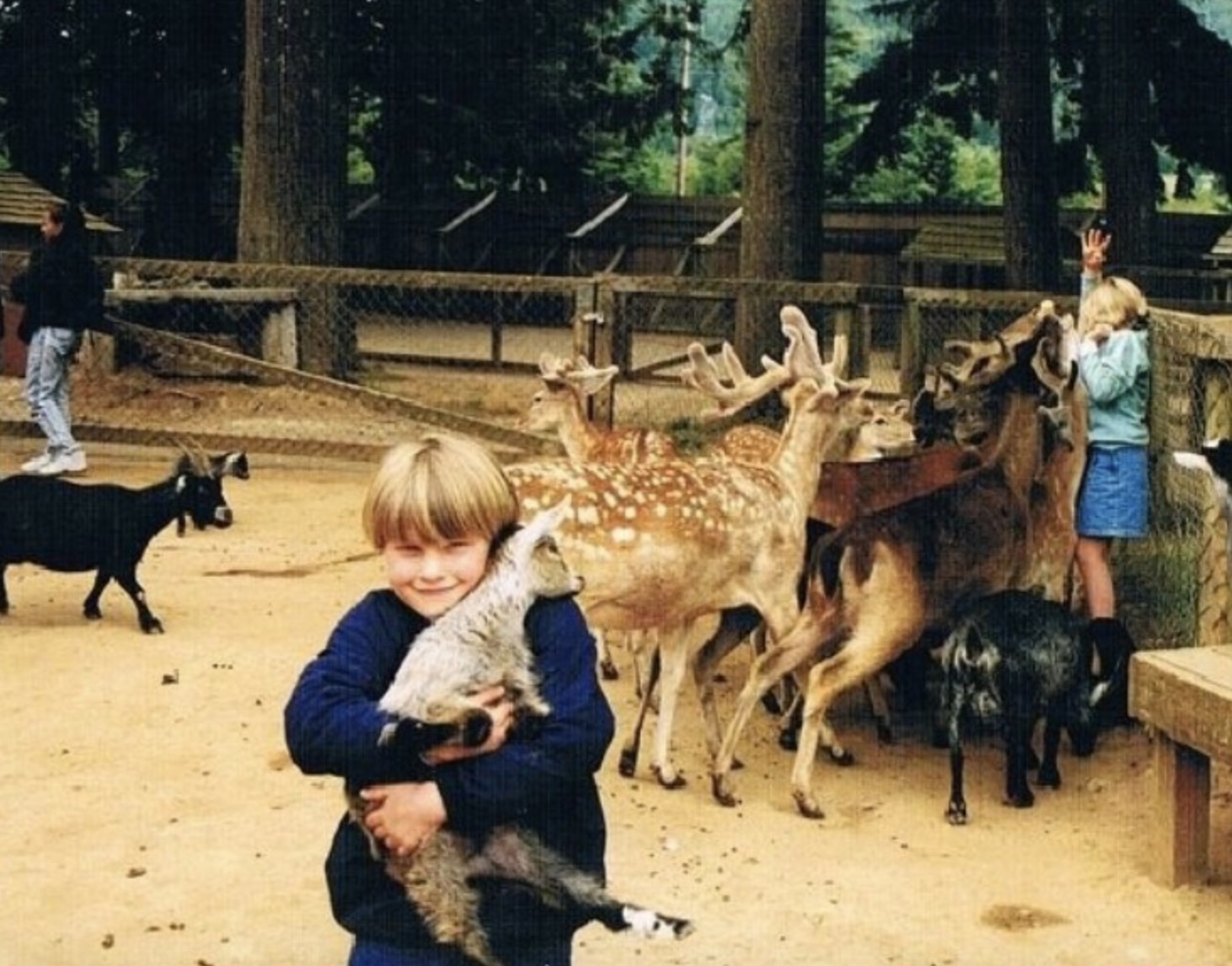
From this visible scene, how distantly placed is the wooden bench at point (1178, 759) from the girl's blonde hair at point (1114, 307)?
2.15 m

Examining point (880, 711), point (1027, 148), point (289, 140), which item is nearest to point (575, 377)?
point (880, 711)

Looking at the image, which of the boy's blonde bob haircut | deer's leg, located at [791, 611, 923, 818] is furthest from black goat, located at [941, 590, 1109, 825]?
the boy's blonde bob haircut

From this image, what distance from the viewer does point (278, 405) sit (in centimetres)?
1619

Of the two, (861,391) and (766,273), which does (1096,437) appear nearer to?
(861,391)

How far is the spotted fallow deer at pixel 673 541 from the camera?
7633 mm

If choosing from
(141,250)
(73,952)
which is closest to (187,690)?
(73,952)

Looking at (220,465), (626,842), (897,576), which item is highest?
(897,576)

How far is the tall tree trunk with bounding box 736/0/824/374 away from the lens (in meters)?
15.5

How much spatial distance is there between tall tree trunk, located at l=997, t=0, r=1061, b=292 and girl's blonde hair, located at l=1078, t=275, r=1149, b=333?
39.5 ft

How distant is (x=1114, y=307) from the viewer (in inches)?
334

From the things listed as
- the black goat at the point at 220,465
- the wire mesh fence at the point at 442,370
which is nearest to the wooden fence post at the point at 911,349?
the wire mesh fence at the point at 442,370

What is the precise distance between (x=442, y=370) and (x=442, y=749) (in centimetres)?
1719

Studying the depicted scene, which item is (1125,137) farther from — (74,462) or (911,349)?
(74,462)

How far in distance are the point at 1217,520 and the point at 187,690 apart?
4.16m
